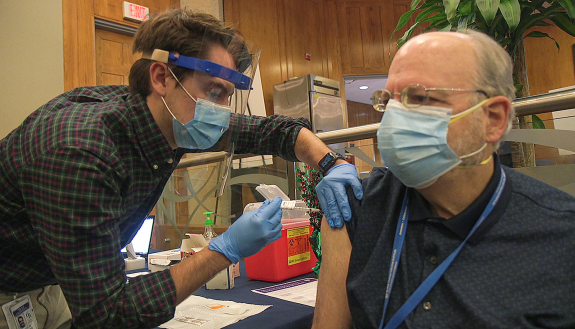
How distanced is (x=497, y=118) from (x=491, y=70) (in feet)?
0.42

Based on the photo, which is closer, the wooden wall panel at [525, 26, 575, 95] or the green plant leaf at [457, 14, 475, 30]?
the green plant leaf at [457, 14, 475, 30]

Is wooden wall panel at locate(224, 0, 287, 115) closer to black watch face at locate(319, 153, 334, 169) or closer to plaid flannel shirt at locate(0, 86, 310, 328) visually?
black watch face at locate(319, 153, 334, 169)

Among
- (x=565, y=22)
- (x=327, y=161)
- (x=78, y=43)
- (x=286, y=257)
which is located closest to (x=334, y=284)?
(x=327, y=161)

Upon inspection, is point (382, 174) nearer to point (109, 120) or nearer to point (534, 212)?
point (534, 212)

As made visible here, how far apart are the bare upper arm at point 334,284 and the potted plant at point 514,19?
109cm

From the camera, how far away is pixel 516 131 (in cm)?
164

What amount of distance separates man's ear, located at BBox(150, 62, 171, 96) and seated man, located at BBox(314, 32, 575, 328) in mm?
678

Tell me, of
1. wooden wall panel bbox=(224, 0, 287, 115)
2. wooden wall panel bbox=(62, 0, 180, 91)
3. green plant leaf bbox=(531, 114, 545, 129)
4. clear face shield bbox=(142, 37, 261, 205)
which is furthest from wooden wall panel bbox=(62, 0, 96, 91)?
green plant leaf bbox=(531, 114, 545, 129)

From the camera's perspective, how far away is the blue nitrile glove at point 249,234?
3.91 feet

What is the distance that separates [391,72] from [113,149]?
81cm

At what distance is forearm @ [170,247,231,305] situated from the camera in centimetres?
109

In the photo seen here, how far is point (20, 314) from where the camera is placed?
117cm

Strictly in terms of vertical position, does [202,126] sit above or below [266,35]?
below

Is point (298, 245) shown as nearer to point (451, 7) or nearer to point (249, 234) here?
point (249, 234)
